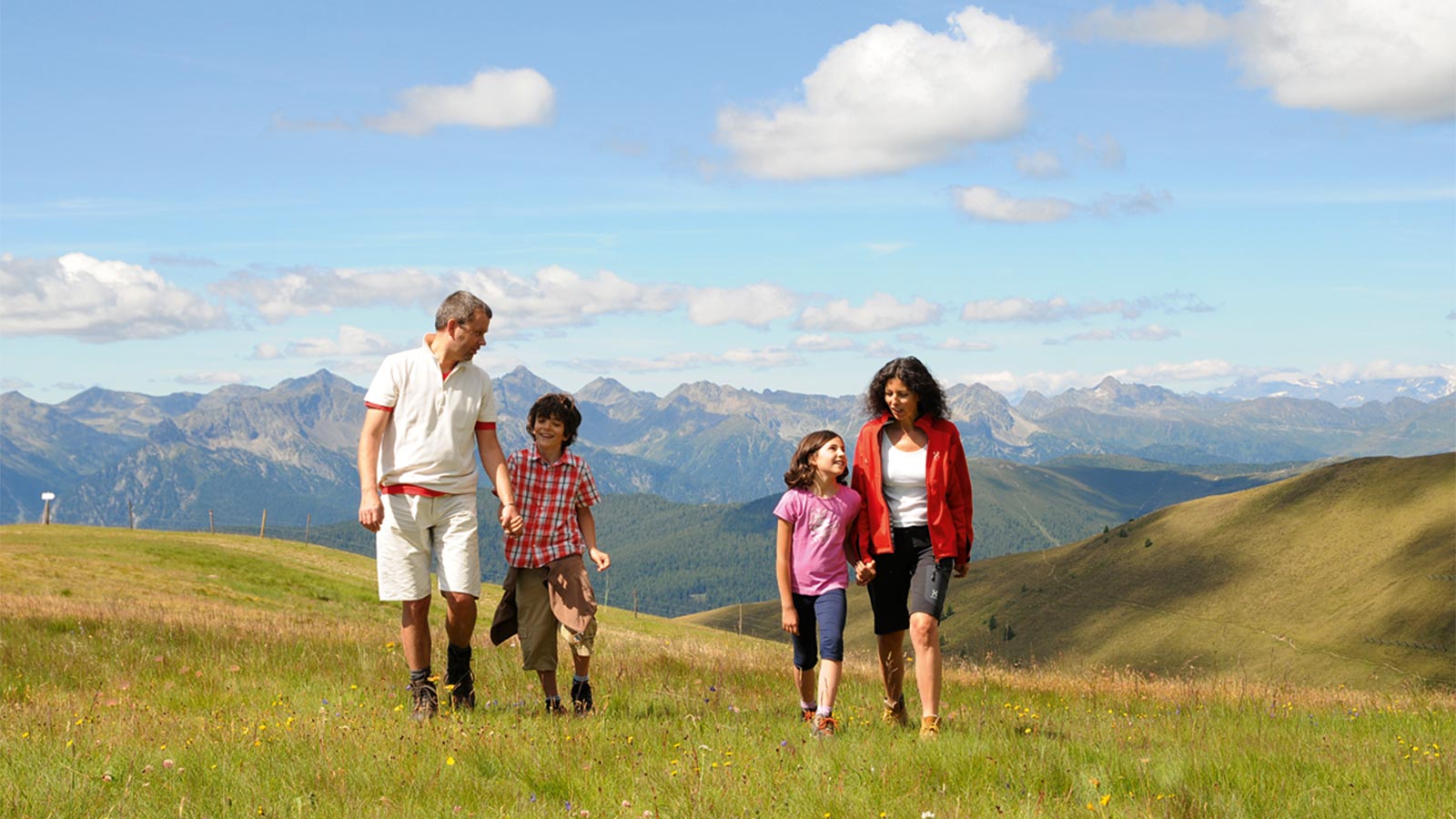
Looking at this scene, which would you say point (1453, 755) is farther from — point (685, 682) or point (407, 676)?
point (407, 676)

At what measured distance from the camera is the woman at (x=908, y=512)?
26.8ft

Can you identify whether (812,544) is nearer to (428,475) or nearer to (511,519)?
(511,519)

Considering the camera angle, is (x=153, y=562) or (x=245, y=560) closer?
(x=153, y=562)

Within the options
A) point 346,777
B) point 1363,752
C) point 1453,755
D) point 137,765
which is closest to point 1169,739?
point 1363,752

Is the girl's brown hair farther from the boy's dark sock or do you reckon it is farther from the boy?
the boy's dark sock

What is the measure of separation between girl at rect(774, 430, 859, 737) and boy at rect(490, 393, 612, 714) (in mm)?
1503

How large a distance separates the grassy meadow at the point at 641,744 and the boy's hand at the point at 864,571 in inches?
40.4

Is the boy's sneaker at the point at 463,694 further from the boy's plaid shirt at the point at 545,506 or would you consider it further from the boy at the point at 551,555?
the boy's plaid shirt at the point at 545,506

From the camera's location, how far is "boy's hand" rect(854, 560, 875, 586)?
8.17 m

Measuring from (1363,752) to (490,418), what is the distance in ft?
20.8

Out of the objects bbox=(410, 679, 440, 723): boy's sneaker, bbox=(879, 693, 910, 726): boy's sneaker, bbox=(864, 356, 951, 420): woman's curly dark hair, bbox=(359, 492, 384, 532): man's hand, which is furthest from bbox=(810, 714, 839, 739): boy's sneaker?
bbox=(359, 492, 384, 532): man's hand

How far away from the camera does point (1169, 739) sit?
7.30 meters

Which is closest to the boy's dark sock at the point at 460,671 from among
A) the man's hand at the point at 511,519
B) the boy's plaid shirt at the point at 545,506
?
the boy's plaid shirt at the point at 545,506

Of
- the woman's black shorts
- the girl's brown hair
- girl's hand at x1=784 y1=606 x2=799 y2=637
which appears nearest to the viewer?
the woman's black shorts
